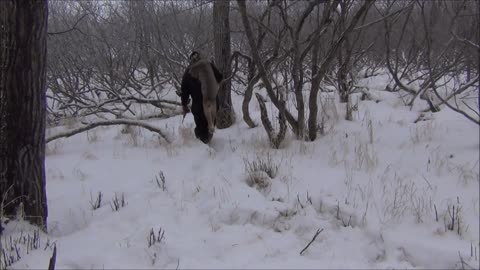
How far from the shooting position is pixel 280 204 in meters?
3.70

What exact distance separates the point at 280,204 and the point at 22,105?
2.09m

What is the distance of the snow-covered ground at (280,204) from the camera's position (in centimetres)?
304

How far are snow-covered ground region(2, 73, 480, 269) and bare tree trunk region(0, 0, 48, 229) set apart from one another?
0.24 m

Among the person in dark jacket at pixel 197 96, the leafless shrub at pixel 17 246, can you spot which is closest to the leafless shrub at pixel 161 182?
the leafless shrub at pixel 17 246

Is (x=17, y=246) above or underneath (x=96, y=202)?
underneath

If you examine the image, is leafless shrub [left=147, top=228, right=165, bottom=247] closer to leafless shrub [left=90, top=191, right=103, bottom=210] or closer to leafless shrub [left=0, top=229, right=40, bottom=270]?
leafless shrub [left=0, top=229, right=40, bottom=270]

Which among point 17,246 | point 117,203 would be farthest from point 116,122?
point 17,246

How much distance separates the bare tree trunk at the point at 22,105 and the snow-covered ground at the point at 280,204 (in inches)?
9.5

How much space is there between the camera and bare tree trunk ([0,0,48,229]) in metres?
3.28

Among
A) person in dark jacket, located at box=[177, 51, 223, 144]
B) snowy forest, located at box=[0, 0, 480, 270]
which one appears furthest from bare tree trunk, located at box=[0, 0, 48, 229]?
person in dark jacket, located at box=[177, 51, 223, 144]

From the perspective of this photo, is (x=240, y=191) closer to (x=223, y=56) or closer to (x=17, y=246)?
(x=17, y=246)

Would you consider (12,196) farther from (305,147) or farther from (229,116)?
(229,116)

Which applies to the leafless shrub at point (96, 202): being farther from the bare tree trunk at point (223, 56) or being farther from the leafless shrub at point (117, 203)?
the bare tree trunk at point (223, 56)

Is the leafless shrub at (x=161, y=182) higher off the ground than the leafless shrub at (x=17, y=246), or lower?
higher
